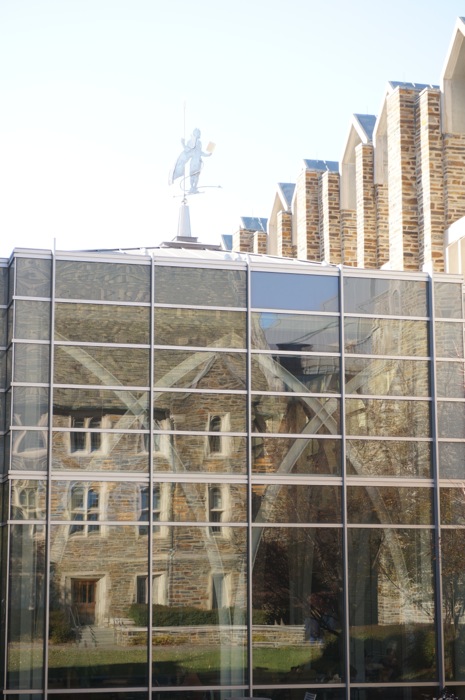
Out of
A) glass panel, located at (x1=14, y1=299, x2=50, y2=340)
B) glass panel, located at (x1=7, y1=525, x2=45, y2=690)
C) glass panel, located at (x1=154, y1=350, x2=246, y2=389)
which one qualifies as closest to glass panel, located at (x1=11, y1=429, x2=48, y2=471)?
glass panel, located at (x1=7, y1=525, x2=45, y2=690)

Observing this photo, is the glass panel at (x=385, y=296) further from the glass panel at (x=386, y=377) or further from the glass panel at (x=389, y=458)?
the glass panel at (x=389, y=458)

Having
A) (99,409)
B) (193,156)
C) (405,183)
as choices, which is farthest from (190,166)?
(99,409)

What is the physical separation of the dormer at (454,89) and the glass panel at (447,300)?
461 cm

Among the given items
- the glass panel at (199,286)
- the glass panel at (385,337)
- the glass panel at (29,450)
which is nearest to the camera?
the glass panel at (29,450)

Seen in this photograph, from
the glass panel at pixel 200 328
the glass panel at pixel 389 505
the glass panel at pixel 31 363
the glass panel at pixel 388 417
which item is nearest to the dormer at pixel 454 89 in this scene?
the glass panel at pixel 388 417

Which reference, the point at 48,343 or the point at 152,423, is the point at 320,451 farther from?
the point at 48,343

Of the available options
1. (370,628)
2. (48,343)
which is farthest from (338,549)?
(48,343)

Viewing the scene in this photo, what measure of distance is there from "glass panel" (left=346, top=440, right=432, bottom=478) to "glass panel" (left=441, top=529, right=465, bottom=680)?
1292 millimetres

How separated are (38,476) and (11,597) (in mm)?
2103

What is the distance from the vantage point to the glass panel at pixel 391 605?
20656 mm

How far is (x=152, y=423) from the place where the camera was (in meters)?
20.5

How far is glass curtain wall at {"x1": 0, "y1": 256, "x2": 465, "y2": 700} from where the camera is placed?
19844mm

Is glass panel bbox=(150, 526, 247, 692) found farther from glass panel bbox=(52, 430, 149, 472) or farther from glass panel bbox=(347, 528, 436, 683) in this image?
glass panel bbox=(347, 528, 436, 683)

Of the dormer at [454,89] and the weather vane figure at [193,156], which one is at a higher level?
the dormer at [454,89]
